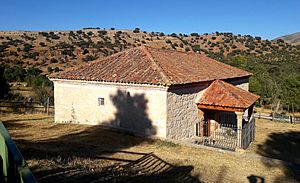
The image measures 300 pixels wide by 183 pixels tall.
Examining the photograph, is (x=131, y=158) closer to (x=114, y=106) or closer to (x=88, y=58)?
(x=114, y=106)

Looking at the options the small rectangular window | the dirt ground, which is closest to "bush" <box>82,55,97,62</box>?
the dirt ground

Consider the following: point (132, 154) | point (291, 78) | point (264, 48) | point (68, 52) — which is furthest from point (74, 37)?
point (132, 154)

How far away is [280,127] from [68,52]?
33.9 metres

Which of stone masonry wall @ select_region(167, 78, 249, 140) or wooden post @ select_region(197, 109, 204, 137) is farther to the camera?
wooden post @ select_region(197, 109, 204, 137)

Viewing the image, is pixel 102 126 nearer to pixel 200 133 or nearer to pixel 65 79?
pixel 65 79

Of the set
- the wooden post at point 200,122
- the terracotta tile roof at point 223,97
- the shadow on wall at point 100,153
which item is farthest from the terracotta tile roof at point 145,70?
the wooden post at point 200,122

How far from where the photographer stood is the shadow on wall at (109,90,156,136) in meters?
15.2

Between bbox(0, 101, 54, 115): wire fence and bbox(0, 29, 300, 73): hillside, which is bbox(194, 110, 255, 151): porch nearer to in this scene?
bbox(0, 101, 54, 115): wire fence

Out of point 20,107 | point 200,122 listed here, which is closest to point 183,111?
point 200,122

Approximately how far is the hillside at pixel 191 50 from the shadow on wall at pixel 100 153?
17.4 m

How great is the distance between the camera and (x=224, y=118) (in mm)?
19891

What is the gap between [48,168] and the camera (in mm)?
7871

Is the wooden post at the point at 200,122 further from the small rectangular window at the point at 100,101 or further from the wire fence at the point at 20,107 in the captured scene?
the wire fence at the point at 20,107

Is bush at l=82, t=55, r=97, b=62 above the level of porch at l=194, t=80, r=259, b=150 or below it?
above
